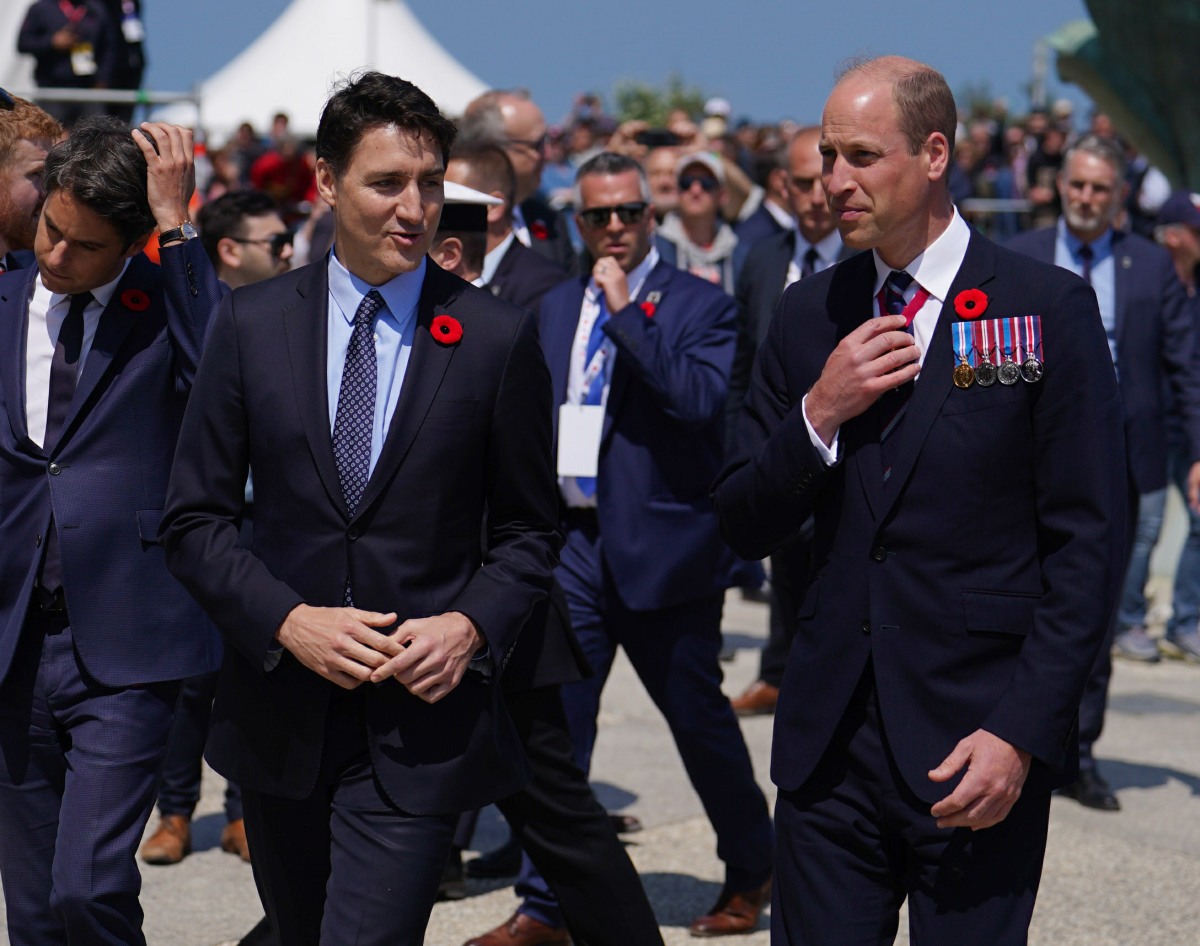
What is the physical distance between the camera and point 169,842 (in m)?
5.72

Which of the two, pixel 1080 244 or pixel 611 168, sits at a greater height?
pixel 611 168

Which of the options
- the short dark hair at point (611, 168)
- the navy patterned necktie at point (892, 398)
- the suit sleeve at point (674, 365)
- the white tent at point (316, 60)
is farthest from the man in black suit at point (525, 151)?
the white tent at point (316, 60)

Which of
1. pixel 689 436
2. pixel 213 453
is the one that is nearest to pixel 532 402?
pixel 213 453

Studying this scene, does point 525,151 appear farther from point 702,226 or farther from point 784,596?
point 702,226

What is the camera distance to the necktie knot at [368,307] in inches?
128

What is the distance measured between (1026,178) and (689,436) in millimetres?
15191

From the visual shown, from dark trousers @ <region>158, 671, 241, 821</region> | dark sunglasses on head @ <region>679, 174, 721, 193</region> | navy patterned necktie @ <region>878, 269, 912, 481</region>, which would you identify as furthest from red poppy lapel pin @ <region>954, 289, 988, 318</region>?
dark sunglasses on head @ <region>679, 174, 721, 193</region>

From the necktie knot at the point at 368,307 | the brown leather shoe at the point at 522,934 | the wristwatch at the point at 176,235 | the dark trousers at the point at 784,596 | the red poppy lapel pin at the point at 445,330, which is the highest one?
the wristwatch at the point at 176,235

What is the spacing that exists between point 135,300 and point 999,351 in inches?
77.9

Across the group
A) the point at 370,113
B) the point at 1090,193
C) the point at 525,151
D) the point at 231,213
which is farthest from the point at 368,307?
the point at 525,151

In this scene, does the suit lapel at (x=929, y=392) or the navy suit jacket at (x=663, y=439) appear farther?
the navy suit jacket at (x=663, y=439)

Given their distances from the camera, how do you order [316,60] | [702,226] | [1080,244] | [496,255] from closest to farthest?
[496,255] < [1080,244] < [702,226] < [316,60]

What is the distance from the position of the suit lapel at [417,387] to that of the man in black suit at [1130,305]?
412cm

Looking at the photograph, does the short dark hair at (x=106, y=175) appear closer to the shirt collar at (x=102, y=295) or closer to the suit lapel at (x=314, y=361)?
the shirt collar at (x=102, y=295)
